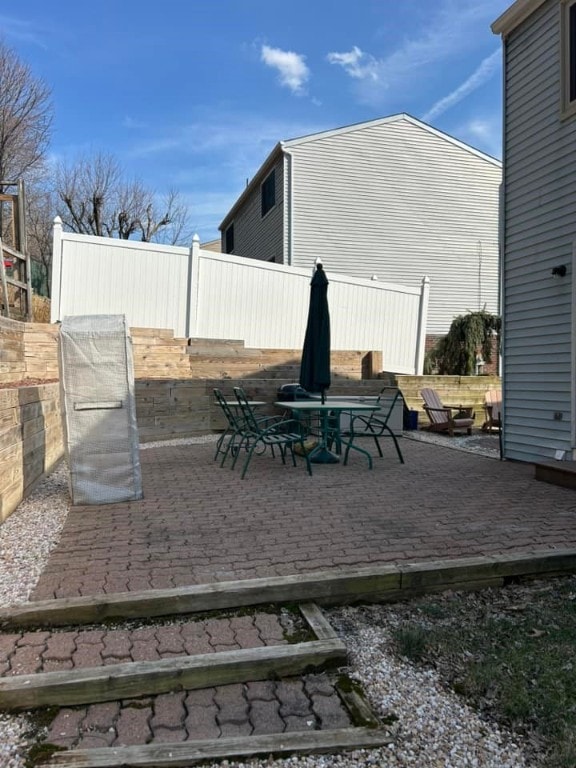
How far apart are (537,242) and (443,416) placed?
14.3 ft

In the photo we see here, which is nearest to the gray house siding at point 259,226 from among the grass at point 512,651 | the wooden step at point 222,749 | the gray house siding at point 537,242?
the gray house siding at point 537,242

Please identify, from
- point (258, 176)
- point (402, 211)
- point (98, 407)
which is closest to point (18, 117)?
point (258, 176)

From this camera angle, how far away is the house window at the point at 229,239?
71.2ft

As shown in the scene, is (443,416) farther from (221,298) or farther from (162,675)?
(162,675)

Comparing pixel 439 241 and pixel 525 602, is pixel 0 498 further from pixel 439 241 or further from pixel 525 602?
pixel 439 241

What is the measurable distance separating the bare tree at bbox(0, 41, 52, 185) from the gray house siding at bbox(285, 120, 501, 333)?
26.7 feet

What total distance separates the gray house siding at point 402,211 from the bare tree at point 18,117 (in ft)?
26.7

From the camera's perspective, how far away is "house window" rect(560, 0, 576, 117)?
5.91 meters

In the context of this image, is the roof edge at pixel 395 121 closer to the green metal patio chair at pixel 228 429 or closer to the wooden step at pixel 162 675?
the green metal patio chair at pixel 228 429

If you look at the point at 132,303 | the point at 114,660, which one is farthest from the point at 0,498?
the point at 132,303

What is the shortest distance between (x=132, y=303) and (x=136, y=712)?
9.83 m

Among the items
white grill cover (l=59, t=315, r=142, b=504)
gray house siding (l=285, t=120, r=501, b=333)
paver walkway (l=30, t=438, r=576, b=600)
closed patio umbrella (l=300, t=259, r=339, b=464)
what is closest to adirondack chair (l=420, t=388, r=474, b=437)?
paver walkway (l=30, t=438, r=576, b=600)

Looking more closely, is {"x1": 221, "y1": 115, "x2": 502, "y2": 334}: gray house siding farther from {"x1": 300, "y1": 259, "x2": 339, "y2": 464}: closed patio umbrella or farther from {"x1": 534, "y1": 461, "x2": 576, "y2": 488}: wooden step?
{"x1": 534, "y1": 461, "x2": 576, "y2": 488}: wooden step

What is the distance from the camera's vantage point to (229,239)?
879 inches
